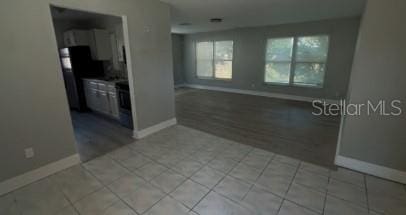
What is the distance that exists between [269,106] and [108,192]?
454 centimetres

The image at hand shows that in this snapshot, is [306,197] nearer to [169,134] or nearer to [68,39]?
[169,134]

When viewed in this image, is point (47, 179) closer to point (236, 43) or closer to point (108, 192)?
point (108, 192)

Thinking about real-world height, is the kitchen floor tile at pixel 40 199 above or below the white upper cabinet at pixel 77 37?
below

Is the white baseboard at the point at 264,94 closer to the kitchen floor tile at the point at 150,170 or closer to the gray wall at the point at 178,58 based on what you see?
the gray wall at the point at 178,58

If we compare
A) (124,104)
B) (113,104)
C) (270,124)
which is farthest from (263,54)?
(113,104)

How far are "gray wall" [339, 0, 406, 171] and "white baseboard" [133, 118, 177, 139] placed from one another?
2889mm

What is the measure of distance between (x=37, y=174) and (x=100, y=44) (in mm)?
3419

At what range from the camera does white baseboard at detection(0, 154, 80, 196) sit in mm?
2068

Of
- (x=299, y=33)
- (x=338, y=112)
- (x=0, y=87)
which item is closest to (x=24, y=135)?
(x=0, y=87)

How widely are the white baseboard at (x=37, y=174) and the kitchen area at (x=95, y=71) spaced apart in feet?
3.39

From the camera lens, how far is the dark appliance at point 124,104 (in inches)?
140

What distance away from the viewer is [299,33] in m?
5.57

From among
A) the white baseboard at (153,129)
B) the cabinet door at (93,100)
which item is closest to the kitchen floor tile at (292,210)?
the white baseboard at (153,129)

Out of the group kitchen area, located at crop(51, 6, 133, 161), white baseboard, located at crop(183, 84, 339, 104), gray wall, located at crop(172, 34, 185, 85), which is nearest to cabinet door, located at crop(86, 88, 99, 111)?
kitchen area, located at crop(51, 6, 133, 161)
